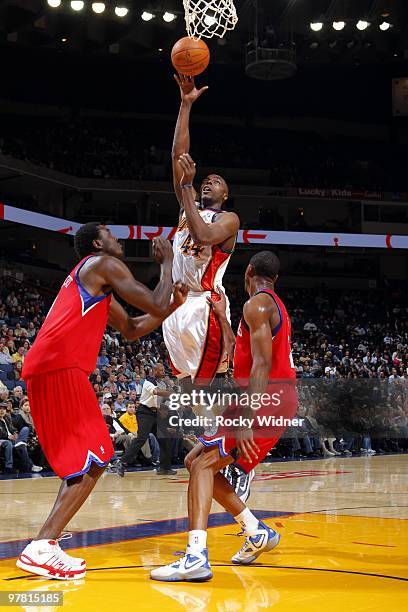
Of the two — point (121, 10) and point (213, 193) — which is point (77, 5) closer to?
point (121, 10)

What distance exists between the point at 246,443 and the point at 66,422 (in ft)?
3.47

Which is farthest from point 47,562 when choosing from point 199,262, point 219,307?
point 199,262

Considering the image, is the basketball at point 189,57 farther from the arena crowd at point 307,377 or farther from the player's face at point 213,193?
the arena crowd at point 307,377

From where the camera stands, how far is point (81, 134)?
31.2 m

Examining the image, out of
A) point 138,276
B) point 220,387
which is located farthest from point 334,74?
point 220,387

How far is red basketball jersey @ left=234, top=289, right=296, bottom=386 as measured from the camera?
5172 mm

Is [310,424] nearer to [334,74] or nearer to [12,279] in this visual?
[12,279]

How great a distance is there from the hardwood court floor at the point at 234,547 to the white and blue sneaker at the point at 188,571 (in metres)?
0.06

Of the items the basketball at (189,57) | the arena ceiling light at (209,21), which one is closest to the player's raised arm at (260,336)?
the basketball at (189,57)

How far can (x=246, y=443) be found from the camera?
485 centimetres

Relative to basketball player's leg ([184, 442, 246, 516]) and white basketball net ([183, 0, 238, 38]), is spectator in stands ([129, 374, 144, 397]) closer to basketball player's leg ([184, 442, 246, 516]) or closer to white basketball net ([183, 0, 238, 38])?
white basketball net ([183, 0, 238, 38])

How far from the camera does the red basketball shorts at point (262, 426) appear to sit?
196 inches

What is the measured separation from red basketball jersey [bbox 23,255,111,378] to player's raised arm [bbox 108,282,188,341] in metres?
0.25

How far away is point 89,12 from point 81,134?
8.69 metres
